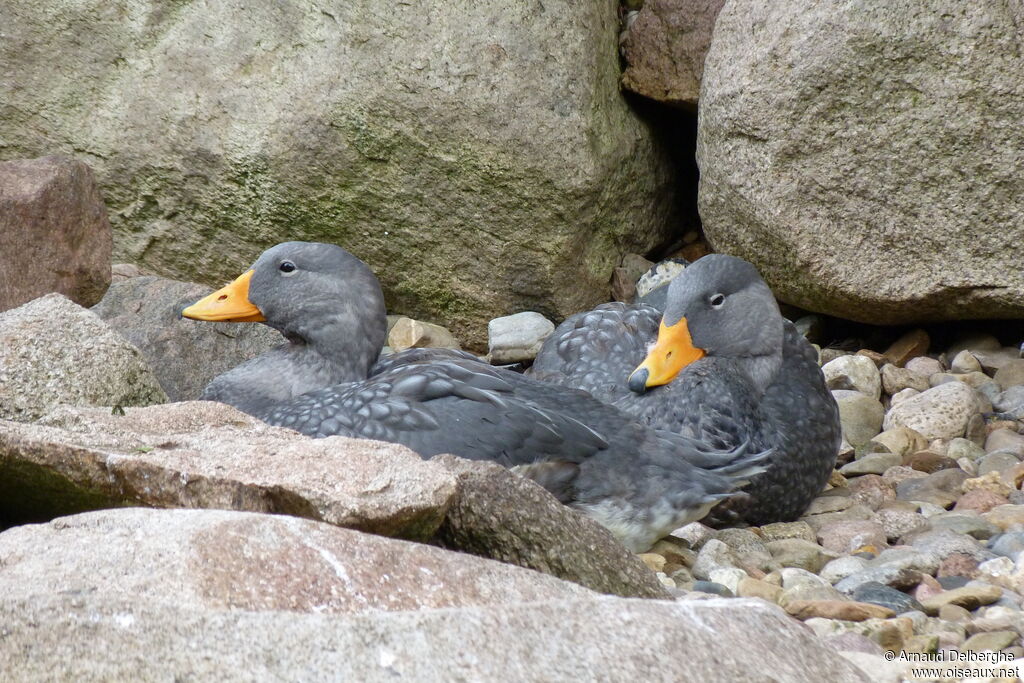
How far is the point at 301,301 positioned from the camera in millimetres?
4387

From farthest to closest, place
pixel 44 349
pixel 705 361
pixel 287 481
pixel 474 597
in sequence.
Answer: pixel 705 361
pixel 44 349
pixel 287 481
pixel 474 597

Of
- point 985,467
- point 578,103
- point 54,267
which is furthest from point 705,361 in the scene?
point 54,267

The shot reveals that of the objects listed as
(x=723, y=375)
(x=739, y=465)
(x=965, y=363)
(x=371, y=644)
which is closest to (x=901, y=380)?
(x=965, y=363)

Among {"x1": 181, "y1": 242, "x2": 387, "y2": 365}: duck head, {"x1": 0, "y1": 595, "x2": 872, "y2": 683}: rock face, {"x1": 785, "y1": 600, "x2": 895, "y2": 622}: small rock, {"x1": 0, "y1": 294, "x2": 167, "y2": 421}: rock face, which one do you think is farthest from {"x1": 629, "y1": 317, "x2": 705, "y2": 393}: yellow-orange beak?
{"x1": 0, "y1": 595, "x2": 872, "y2": 683}: rock face

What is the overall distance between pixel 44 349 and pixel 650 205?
3.30 metres

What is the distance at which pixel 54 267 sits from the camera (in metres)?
4.64

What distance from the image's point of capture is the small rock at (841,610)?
2969 millimetres

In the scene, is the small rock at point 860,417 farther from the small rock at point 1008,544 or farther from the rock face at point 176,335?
the rock face at point 176,335

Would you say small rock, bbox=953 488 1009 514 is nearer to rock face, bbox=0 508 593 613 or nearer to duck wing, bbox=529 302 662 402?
duck wing, bbox=529 302 662 402

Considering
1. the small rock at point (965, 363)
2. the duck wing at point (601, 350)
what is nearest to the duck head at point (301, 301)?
the duck wing at point (601, 350)

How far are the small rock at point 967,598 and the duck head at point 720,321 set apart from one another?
1391mm

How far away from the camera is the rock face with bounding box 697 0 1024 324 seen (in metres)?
5.04

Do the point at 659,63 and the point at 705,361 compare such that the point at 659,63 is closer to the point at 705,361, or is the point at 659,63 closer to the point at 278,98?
the point at 278,98

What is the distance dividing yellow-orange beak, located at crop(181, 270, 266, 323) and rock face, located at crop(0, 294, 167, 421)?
0.47 meters
